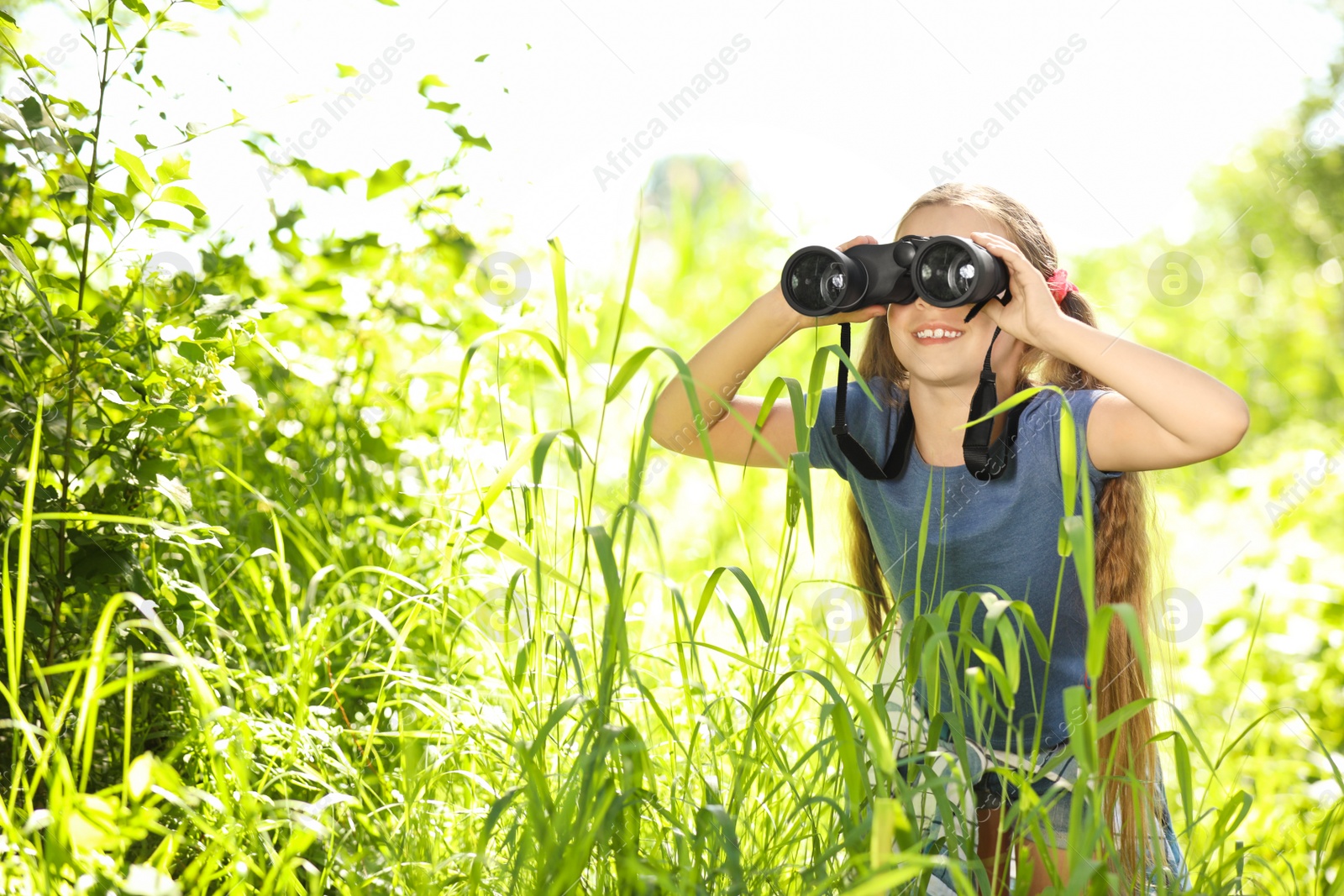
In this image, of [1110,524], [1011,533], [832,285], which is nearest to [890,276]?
[832,285]

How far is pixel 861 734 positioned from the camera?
1219mm

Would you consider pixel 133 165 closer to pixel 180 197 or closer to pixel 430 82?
pixel 180 197

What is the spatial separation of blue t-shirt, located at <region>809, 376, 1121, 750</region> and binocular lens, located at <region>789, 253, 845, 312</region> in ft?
0.95

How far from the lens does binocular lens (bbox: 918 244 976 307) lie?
138 cm

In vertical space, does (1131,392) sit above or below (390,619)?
above

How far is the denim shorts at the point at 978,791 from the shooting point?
3.28ft

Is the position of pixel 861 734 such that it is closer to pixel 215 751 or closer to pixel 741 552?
pixel 215 751

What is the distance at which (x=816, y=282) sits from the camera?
1.49m

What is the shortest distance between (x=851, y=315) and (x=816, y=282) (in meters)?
0.12

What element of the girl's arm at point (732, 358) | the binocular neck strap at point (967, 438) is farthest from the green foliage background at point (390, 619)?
the binocular neck strap at point (967, 438)

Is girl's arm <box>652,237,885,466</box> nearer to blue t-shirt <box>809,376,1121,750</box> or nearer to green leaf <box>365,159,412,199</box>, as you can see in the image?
blue t-shirt <box>809,376,1121,750</box>

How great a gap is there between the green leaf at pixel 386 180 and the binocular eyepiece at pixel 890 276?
0.73 metres

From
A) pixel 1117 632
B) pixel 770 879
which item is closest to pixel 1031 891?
pixel 1117 632

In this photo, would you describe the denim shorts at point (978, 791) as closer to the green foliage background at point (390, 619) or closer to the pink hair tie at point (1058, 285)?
the green foliage background at point (390, 619)
